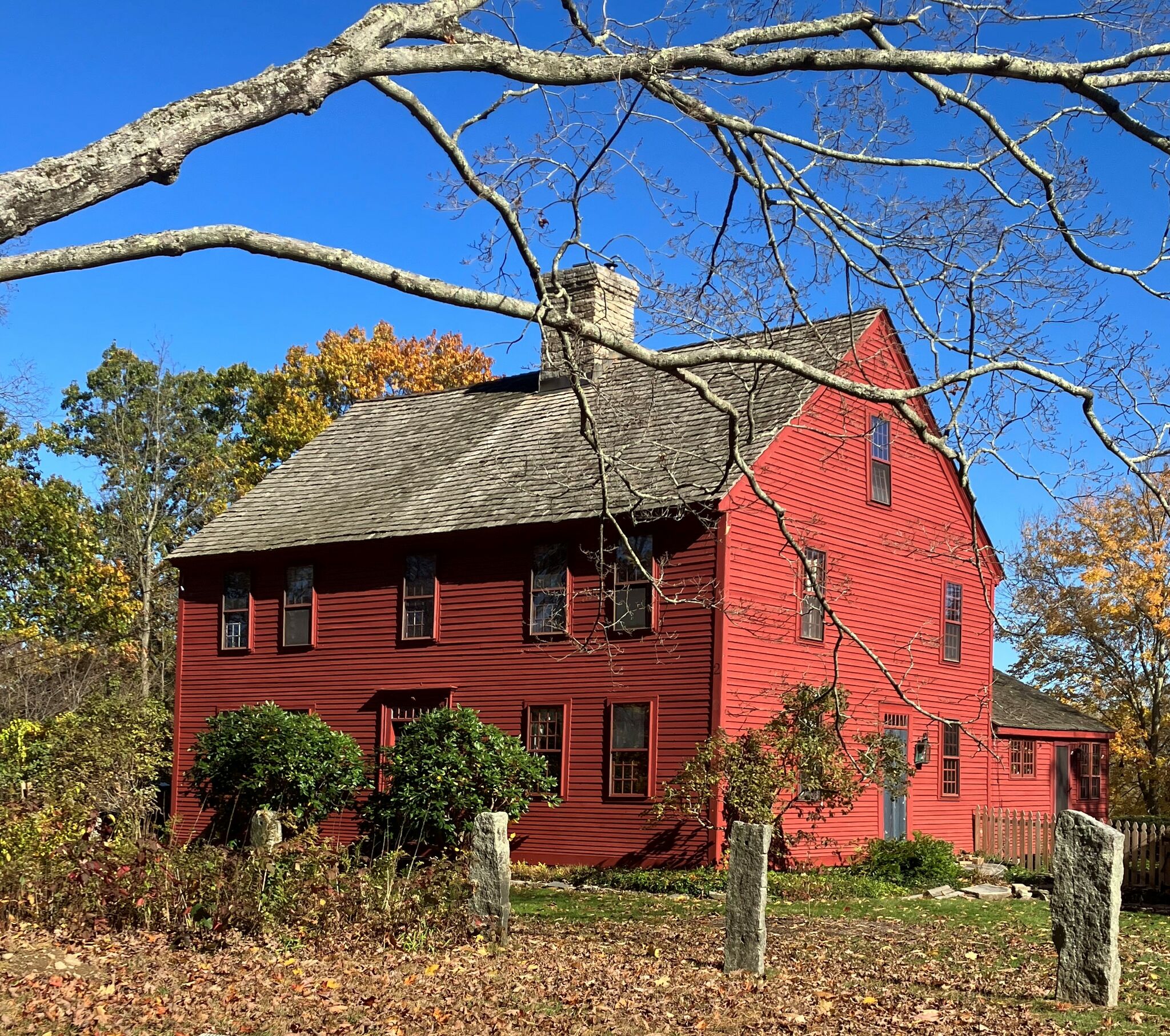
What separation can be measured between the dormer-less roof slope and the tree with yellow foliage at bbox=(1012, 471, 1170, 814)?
16.8m

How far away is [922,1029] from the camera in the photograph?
9.20 meters

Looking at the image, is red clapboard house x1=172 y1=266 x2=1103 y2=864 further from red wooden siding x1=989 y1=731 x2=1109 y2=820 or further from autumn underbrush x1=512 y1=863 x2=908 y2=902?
autumn underbrush x1=512 y1=863 x2=908 y2=902

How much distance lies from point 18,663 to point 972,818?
2657 centimetres

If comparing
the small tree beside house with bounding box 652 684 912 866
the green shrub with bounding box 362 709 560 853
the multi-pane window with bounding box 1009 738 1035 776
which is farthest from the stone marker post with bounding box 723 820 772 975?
the multi-pane window with bounding box 1009 738 1035 776

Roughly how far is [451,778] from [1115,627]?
995 inches

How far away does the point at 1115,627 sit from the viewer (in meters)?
39.1

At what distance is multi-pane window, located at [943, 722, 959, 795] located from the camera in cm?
2705

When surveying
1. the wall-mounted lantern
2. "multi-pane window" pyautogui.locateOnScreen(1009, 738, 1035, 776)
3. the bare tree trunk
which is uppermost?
the bare tree trunk

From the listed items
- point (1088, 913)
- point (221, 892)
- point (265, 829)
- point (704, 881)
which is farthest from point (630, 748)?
point (1088, 913)

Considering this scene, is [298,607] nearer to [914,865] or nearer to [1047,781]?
[914,865]

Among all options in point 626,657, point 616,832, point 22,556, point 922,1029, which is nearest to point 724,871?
point 616,832

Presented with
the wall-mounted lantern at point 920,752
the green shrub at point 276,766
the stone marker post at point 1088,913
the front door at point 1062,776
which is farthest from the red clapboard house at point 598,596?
the stone marker post at point 1088,913

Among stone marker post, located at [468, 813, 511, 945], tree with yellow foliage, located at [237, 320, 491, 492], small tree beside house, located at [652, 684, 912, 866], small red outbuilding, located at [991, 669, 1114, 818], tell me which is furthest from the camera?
tree with yellow foliage, located at [237, 320, 491, 492]

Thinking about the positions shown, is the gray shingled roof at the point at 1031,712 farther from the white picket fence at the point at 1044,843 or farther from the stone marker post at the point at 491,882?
the stone marker post at the point at 491,882
